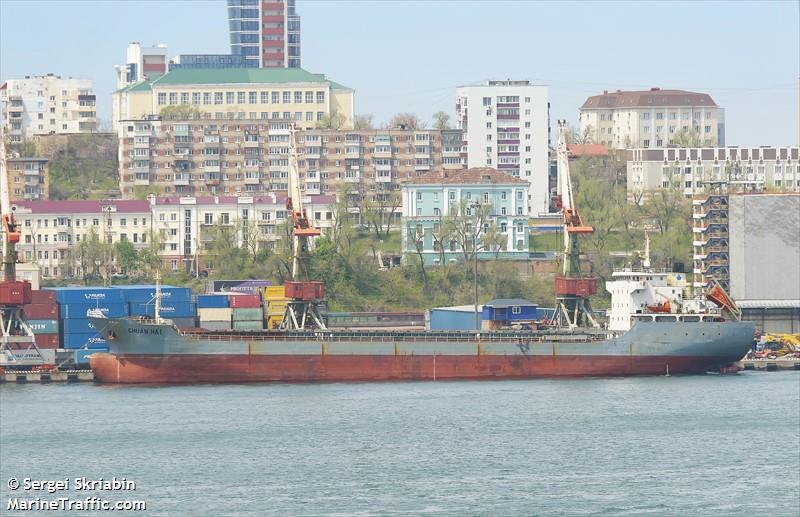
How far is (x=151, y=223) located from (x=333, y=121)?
30604 millimetres

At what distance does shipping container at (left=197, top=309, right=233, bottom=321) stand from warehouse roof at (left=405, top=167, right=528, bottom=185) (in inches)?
1668

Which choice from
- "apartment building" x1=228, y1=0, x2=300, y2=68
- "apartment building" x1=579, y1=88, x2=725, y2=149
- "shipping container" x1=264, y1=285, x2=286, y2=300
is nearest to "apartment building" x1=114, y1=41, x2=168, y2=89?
"apartment building" x1=228, y1=0, x2=300, y2=68

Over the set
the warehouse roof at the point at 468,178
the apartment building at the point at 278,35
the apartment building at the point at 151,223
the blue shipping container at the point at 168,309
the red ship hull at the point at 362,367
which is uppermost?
the apartment building at the point at 278,35

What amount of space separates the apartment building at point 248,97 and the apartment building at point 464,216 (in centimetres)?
2499

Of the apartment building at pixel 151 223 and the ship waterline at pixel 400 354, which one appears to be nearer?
the ship waterline at pixel 400 354

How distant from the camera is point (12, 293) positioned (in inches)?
3236

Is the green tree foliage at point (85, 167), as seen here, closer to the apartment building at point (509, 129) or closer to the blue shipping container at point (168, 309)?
the apartment building at point (509, 129)

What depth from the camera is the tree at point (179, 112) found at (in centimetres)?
14929

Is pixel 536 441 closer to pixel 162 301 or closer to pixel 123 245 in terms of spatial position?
pixel 162 301

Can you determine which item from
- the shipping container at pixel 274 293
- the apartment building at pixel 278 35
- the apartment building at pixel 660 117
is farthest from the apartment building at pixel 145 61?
the shipping container at pixel 274 293

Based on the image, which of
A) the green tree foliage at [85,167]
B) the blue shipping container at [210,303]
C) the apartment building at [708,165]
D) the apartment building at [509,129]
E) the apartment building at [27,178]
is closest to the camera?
the blue shipping container at [210,303]

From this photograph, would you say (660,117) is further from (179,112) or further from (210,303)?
(210,303)

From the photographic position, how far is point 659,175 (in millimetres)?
151750

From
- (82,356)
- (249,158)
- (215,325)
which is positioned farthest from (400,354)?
(249,158)
